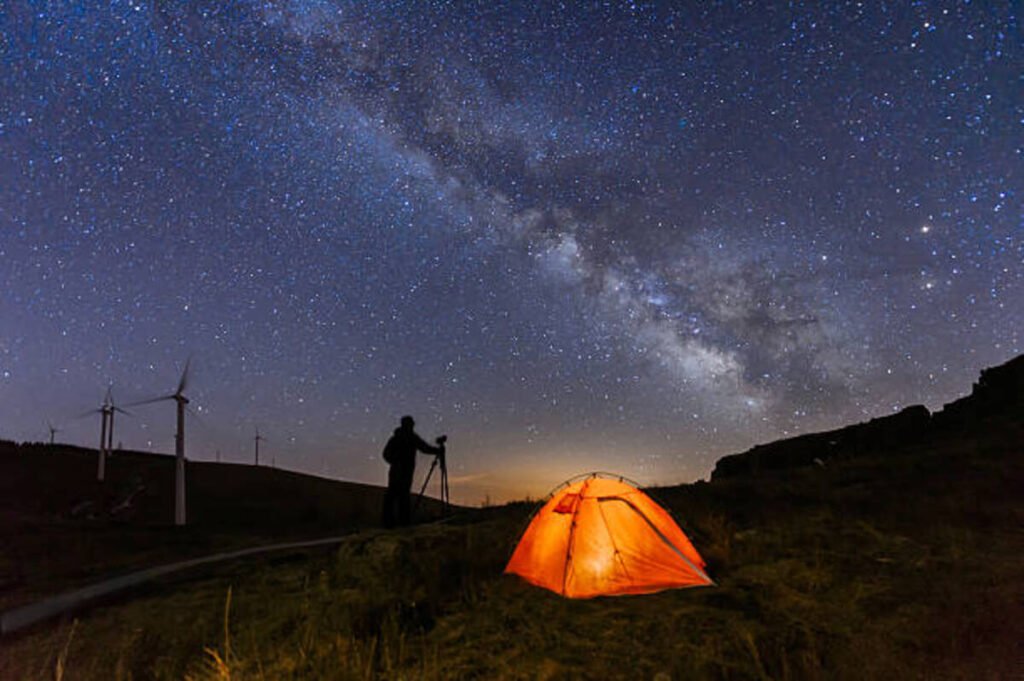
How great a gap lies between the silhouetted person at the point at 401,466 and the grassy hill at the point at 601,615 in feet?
8.85

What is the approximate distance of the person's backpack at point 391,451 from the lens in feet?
49.5

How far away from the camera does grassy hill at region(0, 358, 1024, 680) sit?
616 centimetres

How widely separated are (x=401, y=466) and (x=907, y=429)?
32.0 meters

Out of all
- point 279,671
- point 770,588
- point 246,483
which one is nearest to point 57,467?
point 246,483

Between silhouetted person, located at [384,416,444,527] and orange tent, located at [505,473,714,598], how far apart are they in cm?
558

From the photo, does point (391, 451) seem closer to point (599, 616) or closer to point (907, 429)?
point (599, 616)

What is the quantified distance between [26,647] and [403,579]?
4767 millimetres

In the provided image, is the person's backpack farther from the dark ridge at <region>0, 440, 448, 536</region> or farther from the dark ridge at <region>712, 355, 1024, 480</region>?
the dark ridge at <region>712, 355, 1024, 480</region>

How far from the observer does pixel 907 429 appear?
114ft

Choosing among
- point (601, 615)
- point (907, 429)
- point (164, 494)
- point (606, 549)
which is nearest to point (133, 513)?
point (164, 494)

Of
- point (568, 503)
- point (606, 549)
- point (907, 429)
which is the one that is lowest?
point (606, 549)

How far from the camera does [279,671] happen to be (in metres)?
6.45

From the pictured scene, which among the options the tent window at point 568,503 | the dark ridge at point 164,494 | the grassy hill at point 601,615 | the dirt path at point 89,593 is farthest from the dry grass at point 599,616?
the dark ridge at point 164,494

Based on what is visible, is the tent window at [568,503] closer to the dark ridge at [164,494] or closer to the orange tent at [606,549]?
the orange tent at [606,549]
